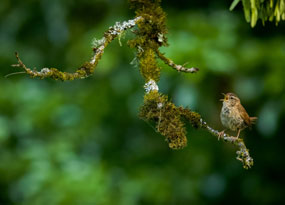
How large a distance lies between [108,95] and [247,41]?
1729mm

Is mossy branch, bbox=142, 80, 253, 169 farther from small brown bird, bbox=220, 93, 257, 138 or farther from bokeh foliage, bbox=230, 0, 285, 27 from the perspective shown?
small brown bird, bbox=220, 93, 257, 138

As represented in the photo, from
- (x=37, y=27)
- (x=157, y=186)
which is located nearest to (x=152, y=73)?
(x=157, y=186)

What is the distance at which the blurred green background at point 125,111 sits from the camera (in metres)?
6.04

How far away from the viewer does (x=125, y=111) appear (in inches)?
291

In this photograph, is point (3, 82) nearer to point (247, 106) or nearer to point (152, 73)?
point (247, 106)

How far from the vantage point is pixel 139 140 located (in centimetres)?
774

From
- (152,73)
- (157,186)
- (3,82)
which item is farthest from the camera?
(3,82)

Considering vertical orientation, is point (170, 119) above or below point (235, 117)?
above

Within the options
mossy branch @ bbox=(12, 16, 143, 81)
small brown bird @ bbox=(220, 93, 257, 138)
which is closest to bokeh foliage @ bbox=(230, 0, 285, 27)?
mossy branch @ bbox=(12, 16, 143, 81)

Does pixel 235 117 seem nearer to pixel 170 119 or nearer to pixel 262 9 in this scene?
pixel 262 9

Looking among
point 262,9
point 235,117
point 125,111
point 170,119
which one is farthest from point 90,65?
point 125,111

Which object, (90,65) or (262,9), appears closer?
(90,65)

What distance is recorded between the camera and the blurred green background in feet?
19.8

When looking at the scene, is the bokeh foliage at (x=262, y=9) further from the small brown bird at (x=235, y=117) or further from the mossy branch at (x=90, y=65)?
the small brown bird at (x=235, y=117)
